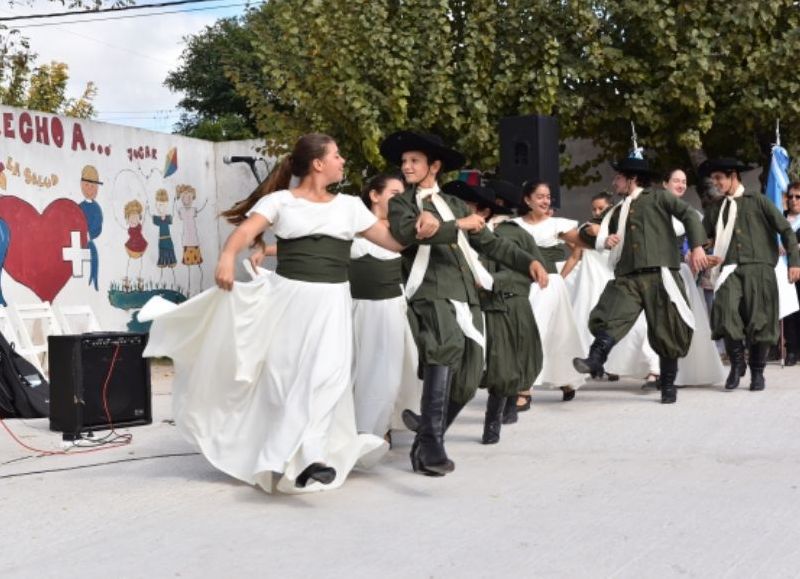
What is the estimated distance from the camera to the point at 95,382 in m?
9.89

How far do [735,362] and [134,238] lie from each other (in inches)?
388

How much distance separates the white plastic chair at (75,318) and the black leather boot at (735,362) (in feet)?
26.4

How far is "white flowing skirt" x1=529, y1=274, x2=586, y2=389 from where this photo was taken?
1152 cm

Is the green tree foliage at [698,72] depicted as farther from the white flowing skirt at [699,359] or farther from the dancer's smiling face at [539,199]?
the dancer's smiling face at [539,199]

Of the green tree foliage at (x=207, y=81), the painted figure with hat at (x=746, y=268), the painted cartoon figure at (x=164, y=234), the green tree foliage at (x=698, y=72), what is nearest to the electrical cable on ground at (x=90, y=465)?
the painted figure with hat at (x=746, y=268)

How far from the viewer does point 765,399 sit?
444 inches

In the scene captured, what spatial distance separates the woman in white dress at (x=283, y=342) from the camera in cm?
706

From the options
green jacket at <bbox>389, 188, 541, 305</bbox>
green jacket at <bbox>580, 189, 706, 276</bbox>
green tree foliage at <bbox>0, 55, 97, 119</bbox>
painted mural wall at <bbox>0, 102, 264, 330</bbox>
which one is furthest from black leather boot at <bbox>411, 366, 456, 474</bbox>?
green tree foliage at <bbox>0, 55, 97, 119</bbox>

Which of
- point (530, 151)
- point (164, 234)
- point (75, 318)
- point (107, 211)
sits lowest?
→ point (75, 318)

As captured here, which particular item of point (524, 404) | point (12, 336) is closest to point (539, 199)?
point (524, 404)

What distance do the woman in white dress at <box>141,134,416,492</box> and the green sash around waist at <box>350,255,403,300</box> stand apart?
0.92 metres

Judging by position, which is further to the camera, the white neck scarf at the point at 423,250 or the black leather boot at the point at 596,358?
the black leather boot at the point at 596,358

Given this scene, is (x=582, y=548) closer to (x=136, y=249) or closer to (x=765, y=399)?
(x=765, y=399)

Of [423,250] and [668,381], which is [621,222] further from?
[423,250]
